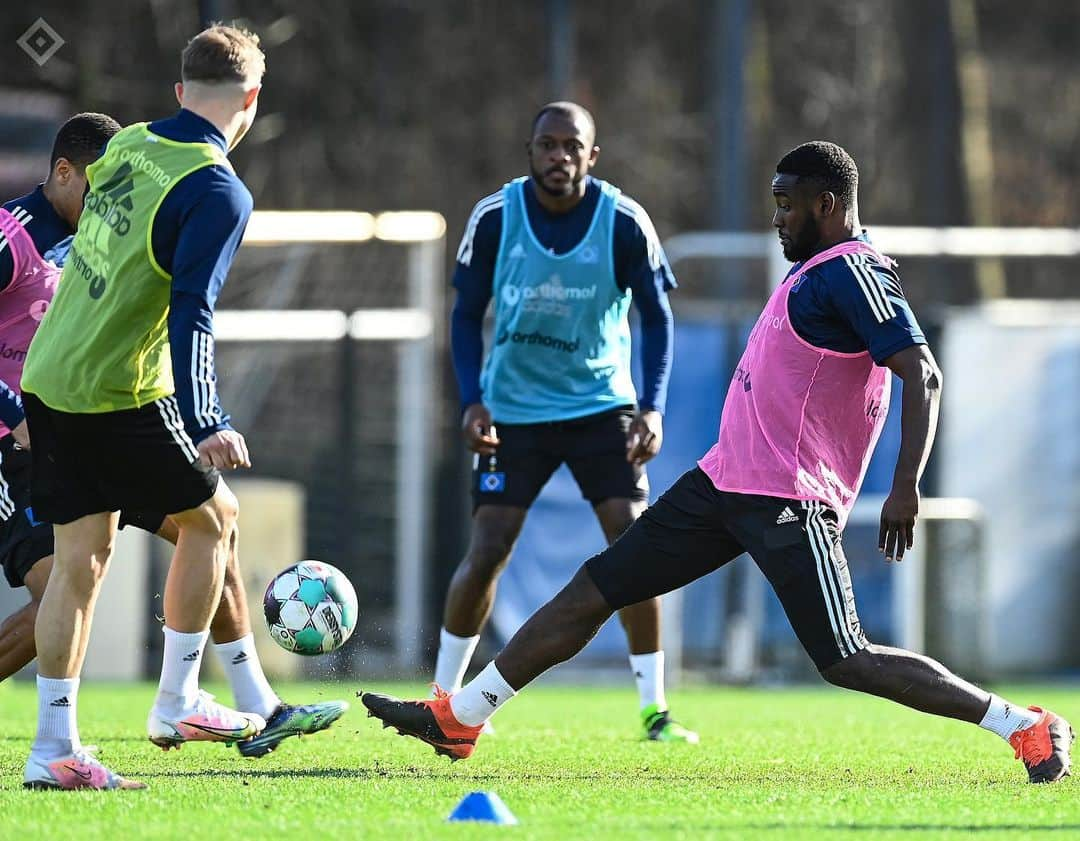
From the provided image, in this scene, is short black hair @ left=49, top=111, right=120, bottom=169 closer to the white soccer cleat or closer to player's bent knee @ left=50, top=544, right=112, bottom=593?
player's bent knee @ left=50, top=544, right=112, bottom=593

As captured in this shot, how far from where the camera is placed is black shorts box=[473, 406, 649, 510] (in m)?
8.80

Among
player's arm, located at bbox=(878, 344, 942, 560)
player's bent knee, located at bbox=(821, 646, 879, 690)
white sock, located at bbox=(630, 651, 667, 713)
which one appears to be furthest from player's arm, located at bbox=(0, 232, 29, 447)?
player's arm, located at bbox=(878, 344, 942, 560)

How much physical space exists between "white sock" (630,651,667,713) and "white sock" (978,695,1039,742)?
81.3 inches

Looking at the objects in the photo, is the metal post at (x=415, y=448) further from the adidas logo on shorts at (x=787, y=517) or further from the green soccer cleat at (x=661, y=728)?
the adidas logo on shorts at (x=787, y=517)

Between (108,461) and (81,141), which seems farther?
(81,141)

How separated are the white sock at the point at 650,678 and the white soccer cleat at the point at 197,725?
81.3 inches

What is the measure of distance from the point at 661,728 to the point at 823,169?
2.87 meters

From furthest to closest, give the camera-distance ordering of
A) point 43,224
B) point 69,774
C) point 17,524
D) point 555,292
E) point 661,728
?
point 555,292
point 661,728
point 17,524
point 43,224
point 69,774

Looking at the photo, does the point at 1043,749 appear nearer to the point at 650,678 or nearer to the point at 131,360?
the point at 650,678

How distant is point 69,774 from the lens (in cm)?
648

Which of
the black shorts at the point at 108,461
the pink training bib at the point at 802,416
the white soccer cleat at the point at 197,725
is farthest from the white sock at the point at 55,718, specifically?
the pink training bib at the point at 802,416

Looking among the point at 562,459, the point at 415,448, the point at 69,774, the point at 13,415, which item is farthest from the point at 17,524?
the point at 415,448

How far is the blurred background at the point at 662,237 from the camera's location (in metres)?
15.3

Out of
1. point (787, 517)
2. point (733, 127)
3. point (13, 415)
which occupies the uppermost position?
point (733, 127)
